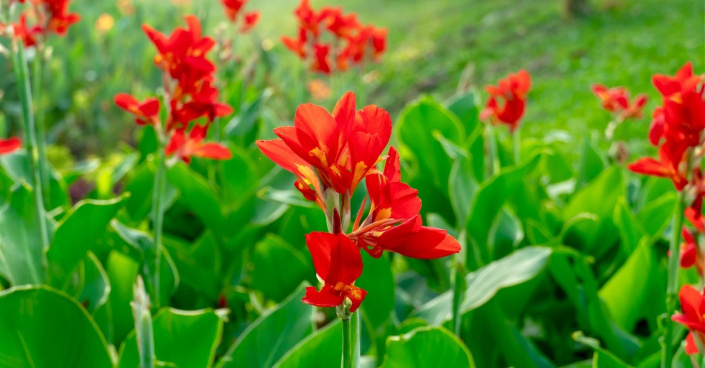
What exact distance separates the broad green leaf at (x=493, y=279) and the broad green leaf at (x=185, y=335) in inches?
17.6

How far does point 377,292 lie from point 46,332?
0.66 metres

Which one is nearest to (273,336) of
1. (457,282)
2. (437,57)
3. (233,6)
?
(457,282)

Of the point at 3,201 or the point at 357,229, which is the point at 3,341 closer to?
the point at 357,229

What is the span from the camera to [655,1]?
34.9 feet

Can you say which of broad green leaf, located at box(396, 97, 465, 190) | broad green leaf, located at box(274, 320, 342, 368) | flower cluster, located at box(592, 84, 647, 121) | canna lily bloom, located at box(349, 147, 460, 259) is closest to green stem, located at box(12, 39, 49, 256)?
broad green leaf, located at box(274, 320, 342, 368)

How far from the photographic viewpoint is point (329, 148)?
0.65 metres

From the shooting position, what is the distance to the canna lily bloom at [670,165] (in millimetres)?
1085

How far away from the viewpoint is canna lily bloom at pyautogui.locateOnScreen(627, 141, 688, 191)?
108 centimetres

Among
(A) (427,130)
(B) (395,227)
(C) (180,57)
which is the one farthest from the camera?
(A) (427,130)

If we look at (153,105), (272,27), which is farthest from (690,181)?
(272,27)

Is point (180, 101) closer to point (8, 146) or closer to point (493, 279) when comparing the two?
point (8, 146)

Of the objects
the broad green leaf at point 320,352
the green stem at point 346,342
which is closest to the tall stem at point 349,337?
the green stem at point 346,342

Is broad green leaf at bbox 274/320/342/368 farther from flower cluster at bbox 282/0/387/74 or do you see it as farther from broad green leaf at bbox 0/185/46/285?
flower cluster at bbox 282/0/387/74

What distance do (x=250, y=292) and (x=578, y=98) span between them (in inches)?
226
